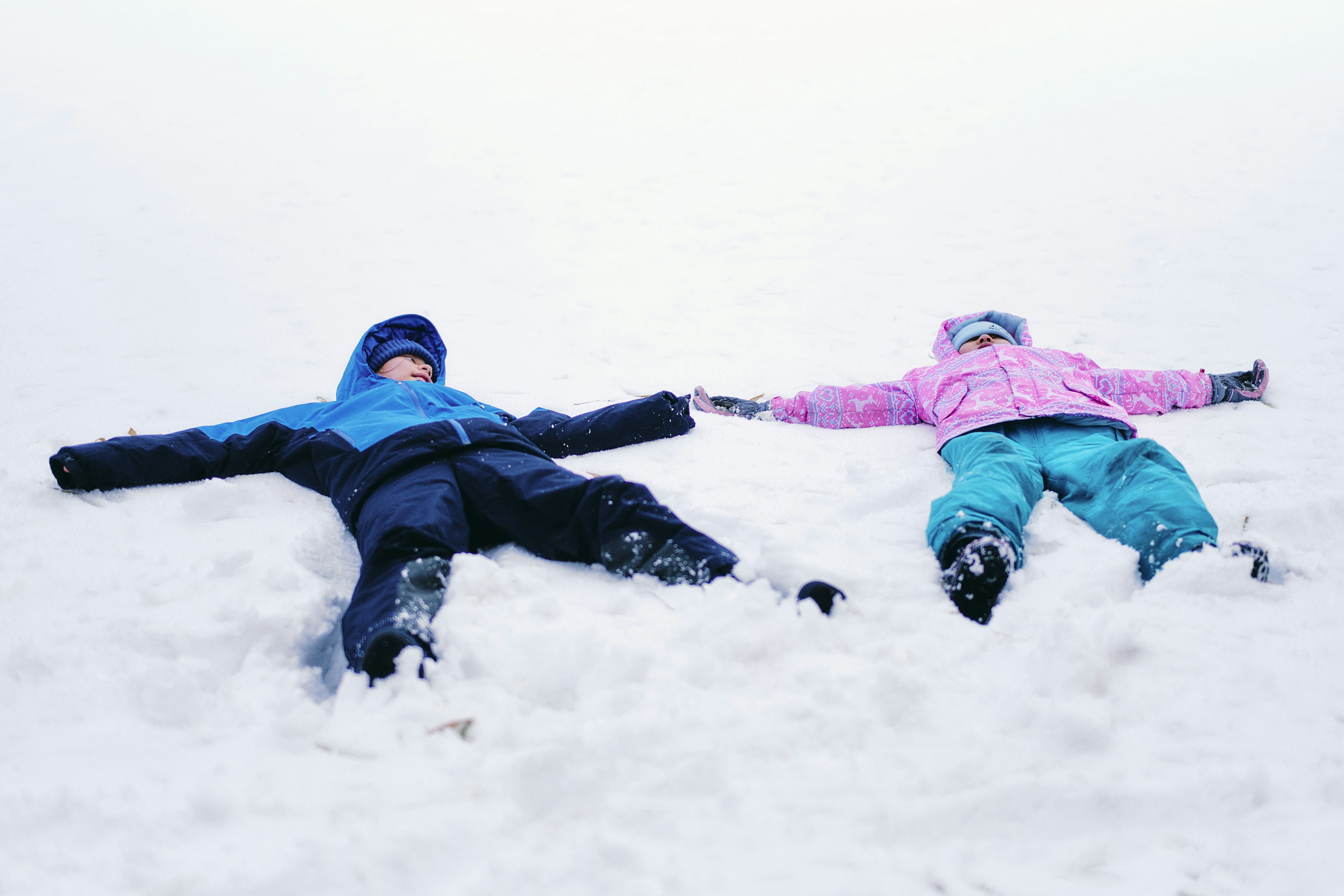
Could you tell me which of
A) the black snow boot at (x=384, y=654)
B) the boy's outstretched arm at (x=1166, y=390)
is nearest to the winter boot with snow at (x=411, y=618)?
the black snow boot at (x=384, y=654)

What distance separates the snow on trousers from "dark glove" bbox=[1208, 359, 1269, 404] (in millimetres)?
2594

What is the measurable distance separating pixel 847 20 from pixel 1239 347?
873 centimetres

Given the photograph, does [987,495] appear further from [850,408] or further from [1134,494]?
[850,408]

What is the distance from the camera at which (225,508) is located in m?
2.32

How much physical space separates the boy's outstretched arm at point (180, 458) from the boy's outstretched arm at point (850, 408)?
5.55 feet

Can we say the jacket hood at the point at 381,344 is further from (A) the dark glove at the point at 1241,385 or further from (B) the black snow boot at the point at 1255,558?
(A) the dark glove at the point at 1241,385

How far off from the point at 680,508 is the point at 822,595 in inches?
28.2

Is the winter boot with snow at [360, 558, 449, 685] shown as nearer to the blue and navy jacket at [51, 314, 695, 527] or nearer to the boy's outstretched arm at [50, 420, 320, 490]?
the blue and navy jacket at [51, 314, 695, 527]

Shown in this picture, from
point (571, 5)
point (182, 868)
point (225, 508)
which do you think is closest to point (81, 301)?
point (225, 508)

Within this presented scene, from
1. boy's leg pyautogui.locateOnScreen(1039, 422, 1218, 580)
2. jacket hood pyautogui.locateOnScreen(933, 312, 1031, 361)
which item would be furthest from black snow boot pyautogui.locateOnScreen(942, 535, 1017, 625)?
jacket hood pyautogui.locateOnScreen(933, 312, 1031, 361)

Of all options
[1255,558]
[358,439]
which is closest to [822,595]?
[1255,558]

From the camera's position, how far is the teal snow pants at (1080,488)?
1.93 metres

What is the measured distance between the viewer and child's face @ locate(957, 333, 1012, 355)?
328cm

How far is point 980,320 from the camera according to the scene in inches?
141
